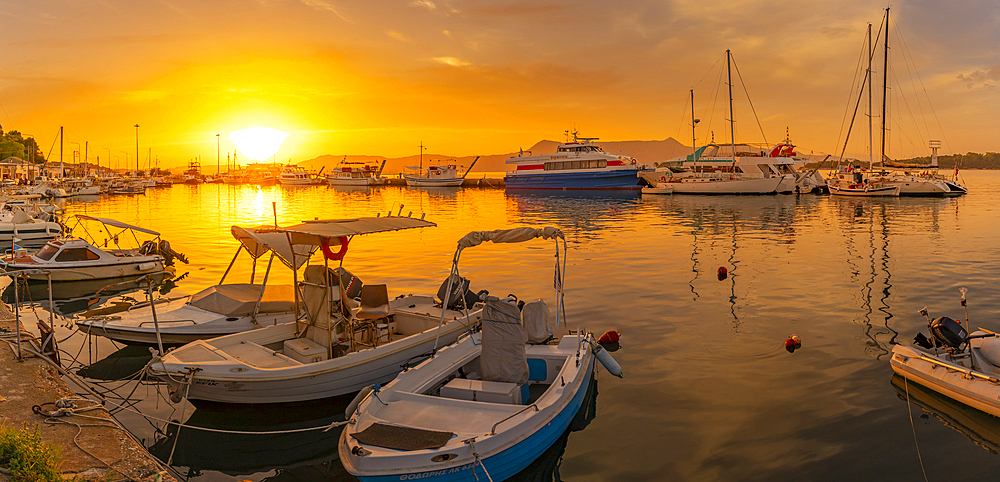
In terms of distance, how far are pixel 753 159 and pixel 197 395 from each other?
85.4m

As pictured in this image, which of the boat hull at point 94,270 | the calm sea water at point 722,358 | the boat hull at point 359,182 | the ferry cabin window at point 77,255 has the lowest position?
the calm sea water at point 722,358

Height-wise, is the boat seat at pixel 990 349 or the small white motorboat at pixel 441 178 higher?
the small white motorboat at pixel 441 178

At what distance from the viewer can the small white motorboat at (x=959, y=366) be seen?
31.8 feet

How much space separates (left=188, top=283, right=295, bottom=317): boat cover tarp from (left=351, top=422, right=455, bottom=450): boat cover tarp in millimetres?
7465

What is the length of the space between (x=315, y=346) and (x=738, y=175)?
254 feet

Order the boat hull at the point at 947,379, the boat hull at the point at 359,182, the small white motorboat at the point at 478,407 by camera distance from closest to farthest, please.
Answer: the small white motorboat at the point at 478,407, the boat hull at the point at 947,379, the boat hull at the point at 359,182

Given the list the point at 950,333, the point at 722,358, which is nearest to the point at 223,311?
the point at 722,358

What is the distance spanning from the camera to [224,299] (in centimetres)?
1407

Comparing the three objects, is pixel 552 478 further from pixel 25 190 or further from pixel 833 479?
pixel 25 190

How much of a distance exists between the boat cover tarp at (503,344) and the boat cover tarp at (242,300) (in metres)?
6.77

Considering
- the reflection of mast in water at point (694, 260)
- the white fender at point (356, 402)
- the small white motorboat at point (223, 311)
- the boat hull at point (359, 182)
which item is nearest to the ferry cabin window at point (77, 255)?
the small white motorboat at point (223, 311)

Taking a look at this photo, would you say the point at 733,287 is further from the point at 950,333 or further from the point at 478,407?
the point at 478,407

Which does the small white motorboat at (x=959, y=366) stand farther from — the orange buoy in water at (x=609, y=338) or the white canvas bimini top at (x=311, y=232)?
the white canvas bimini top at (x=311, y=232)

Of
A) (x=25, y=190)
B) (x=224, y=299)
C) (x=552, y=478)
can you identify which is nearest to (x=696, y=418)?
(x=552, y=478)
